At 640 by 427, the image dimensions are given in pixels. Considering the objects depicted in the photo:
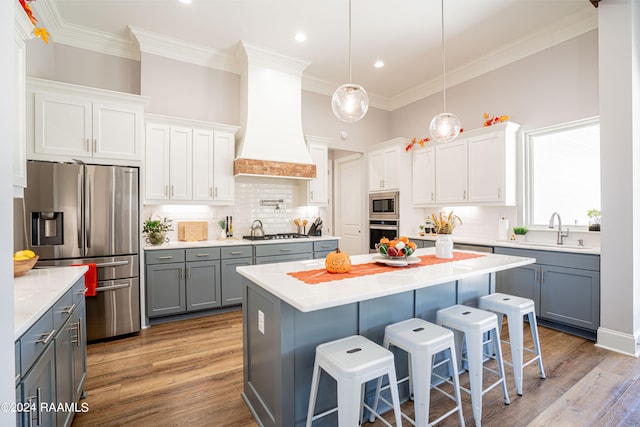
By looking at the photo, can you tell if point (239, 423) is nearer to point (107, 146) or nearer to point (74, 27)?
point (107, 146)

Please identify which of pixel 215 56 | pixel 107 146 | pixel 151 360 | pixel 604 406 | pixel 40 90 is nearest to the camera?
pixel 604 406

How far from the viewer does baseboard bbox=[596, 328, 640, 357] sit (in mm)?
2793

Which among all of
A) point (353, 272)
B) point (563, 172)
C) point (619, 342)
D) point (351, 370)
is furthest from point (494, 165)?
point (351, 370)

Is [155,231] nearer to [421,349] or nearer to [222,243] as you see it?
[222,243]

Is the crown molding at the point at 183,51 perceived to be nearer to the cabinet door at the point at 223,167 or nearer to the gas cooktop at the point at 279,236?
the cabinet door at the point at 223,167

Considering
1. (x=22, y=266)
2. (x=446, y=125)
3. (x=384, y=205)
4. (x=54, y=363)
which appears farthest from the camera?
(x=384, y=205)

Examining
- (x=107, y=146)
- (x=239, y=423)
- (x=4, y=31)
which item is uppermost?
(x=107, y=146)

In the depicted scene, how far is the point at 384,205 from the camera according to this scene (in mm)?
5398

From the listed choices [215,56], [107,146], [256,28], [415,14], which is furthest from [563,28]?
[107,146]

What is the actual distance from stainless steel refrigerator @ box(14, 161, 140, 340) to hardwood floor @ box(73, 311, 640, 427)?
0.39 metres

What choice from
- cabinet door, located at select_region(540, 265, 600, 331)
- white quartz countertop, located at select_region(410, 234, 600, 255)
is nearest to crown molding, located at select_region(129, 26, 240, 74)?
white quartz countertop, located at select_region(410, 234, 600, 255)

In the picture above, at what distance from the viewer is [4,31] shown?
0.82 metres

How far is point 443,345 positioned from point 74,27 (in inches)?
199

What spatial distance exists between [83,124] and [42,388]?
2704mm
